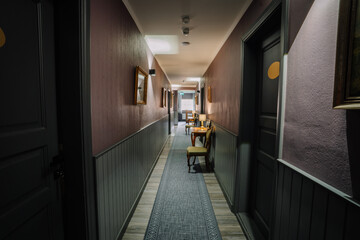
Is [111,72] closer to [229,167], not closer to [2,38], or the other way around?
[2,38]

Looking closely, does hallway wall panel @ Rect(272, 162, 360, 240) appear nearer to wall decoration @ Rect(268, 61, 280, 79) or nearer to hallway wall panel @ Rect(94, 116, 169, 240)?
wall decoration @ Rect(268, 61, 280, 79)

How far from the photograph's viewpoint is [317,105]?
0.87 meters

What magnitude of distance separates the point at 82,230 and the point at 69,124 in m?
0.78

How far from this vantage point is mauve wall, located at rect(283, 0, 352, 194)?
75 centimetres

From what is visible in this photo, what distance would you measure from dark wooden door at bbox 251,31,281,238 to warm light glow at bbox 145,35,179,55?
1689 millimetres

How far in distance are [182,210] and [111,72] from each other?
1986mm

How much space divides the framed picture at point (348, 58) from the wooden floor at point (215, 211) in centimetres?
182

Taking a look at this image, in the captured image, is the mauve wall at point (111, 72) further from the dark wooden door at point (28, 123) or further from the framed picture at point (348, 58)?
the framed picture at point (348, 58)

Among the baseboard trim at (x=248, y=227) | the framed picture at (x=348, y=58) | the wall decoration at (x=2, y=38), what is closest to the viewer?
the framed picture at (x=348, y=58)

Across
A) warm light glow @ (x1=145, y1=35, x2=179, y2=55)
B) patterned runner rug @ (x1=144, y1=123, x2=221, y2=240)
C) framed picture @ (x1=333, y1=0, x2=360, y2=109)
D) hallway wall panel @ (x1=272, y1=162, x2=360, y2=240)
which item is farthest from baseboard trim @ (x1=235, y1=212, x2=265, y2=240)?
warm light glow @ (x1=145, y1=35, x2=179, y2=55)

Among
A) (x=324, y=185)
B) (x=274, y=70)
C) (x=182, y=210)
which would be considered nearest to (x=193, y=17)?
(x=274, y=70)

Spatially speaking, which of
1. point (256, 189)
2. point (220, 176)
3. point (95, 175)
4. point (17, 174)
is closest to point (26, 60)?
point (17, 174)

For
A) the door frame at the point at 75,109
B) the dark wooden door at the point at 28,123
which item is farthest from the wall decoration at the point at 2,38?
the door frame at the point at 75,109

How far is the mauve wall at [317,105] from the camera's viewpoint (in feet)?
2.48
